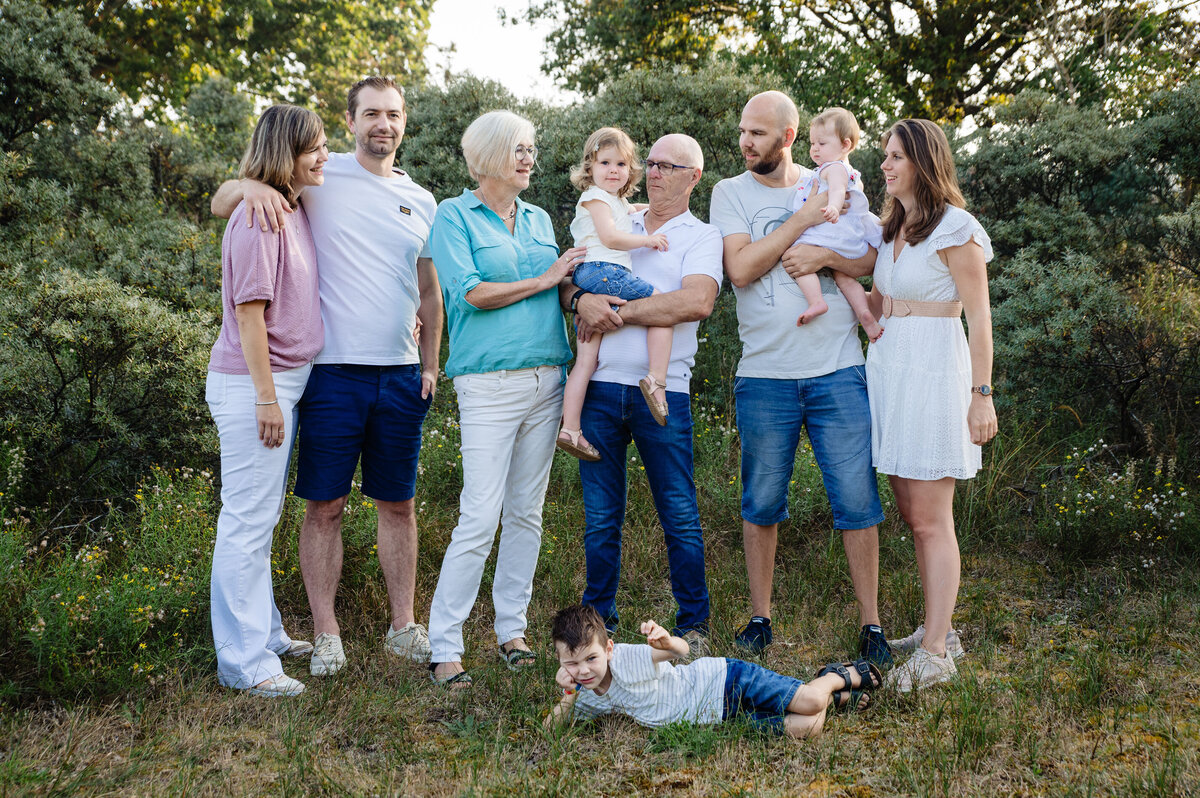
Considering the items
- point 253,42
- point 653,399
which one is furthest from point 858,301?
point 253,42

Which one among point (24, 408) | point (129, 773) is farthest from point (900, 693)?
point (24, 408)

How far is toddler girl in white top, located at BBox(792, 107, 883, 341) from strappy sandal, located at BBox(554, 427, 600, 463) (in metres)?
1.01

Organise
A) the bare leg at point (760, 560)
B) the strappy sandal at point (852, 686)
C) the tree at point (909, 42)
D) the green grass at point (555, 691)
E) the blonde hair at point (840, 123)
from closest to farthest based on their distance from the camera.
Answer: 1. the green grass at point (555, 691)
2. the strappy sandal at point (852, 686)
3. the blonde hair at point (840, 123)
4. the bare leg at point (760, 560)
5. the tree at point (909, 42)

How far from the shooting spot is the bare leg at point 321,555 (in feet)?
12.7

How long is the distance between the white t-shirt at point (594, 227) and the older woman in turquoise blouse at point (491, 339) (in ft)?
0.25

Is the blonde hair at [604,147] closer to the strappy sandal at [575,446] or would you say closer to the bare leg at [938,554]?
the strappy sandal at [575,446]

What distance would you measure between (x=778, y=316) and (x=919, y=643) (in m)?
1.62

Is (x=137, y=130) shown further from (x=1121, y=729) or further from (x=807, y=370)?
(x=1121, y=729)

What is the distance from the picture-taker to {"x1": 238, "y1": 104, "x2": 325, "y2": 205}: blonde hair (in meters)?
3.52

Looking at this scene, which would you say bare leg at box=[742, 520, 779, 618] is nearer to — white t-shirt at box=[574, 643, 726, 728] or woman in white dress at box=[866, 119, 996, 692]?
woman in white dress at box=[866, 119, 996, 692]

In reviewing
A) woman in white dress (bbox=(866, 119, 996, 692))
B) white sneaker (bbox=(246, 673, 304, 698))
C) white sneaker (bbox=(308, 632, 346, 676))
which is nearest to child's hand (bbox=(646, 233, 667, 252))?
woman in white dress (bbox=(866, 119, 996, 692))

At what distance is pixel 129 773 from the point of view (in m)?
2.90

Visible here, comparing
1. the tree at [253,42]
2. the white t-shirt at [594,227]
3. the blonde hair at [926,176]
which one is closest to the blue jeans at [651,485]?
the white t-shirt at [594,227]

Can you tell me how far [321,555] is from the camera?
12.7ft
